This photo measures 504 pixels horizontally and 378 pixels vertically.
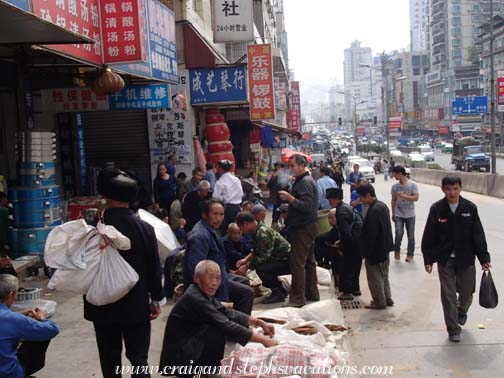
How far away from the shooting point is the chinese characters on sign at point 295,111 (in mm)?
47781

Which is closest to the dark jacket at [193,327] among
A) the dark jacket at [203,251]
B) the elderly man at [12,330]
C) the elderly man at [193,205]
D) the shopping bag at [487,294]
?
the dark jacket at [203,251]

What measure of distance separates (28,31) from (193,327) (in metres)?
3.67

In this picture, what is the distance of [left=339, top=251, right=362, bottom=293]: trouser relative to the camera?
833 centimetres

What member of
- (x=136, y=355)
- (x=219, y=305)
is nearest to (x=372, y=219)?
(x=219, y=305)

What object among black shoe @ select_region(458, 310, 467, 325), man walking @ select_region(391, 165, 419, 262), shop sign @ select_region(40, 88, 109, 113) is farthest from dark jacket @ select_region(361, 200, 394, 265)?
shop sign @ select_region(40, 88, 109, 113)

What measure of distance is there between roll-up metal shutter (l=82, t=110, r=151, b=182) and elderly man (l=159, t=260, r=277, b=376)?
9.85 metres

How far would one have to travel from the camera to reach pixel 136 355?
4.23 m

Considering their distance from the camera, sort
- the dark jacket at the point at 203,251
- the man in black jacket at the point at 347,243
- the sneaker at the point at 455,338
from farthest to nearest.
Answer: the man in black jacket at the point at 347,243 < the sneaker at the point at 455,338 < the dark jacket at the point at 203,251

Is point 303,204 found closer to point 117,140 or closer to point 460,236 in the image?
point 460,236

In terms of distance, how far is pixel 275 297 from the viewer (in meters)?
7.68

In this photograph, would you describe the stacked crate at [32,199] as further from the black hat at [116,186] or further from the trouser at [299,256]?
the black hat at [116,186]

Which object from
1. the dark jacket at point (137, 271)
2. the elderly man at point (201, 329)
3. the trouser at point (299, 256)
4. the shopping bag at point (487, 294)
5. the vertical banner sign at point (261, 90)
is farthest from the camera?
the vertical banner sign at point (261, 90)

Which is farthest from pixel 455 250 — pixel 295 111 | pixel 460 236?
pixel 295 111

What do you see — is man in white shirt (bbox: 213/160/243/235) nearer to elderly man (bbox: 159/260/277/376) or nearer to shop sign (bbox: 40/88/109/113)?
shop sign (bbox: 40/88/109/113)
